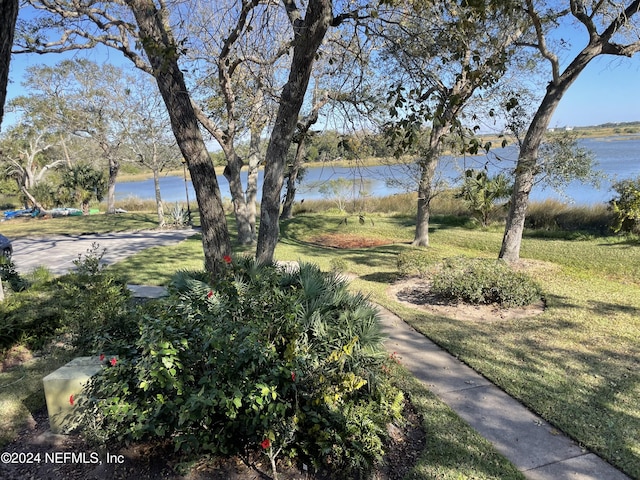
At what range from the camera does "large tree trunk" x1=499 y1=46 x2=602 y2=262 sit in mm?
7905

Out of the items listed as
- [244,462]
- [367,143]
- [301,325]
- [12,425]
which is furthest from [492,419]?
[12,425]

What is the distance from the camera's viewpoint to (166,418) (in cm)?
274

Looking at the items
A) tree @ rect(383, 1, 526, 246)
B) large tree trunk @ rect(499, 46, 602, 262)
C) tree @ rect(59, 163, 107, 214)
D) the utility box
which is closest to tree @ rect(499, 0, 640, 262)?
large tree trunk @ rect(499, 46, 602, 262)

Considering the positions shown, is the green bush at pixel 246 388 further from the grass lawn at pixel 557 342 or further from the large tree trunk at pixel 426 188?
the large tree trunk at pixel 426 188

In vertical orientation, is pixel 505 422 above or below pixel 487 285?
below

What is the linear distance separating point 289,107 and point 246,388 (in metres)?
3.12

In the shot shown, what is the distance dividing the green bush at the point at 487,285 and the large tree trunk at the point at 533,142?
223 centimetres

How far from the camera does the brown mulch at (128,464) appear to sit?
109 inches

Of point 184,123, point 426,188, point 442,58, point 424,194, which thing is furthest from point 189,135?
point 424,194

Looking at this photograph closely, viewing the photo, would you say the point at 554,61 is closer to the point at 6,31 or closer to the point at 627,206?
the point at 627,206

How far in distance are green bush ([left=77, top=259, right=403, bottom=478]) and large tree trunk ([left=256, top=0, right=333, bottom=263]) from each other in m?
1.76

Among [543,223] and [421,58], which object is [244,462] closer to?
[421,58]

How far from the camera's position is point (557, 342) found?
523cm

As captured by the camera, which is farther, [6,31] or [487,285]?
[487,285]
